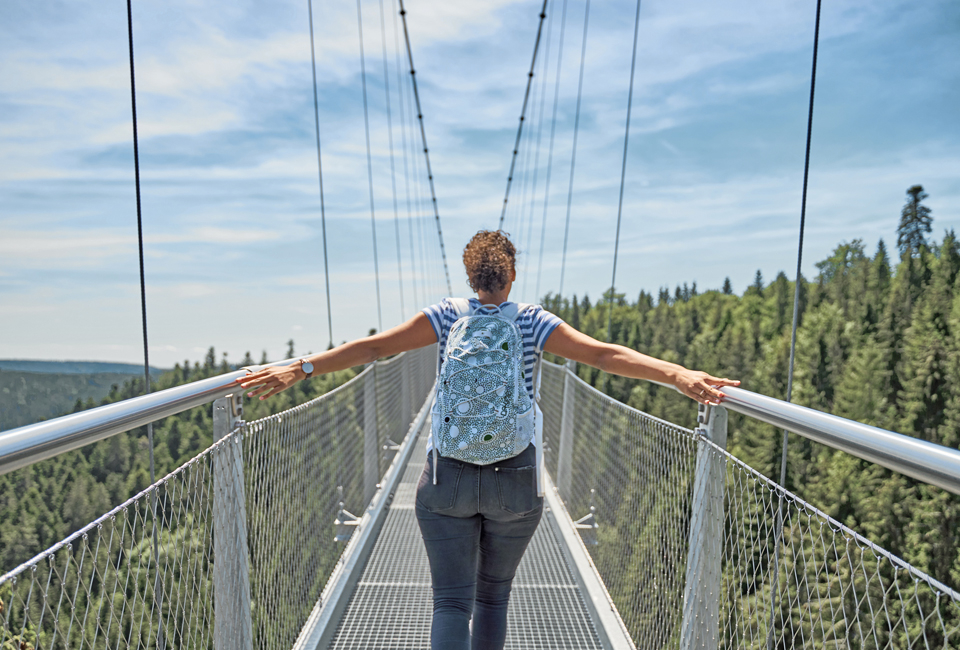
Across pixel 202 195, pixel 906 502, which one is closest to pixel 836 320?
pixel 906 502

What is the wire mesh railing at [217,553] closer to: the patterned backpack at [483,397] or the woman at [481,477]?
the woman at [481,477]

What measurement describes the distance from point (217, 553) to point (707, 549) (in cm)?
109

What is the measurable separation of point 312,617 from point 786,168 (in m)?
103

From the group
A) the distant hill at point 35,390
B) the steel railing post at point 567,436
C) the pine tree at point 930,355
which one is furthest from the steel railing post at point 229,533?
the pine tree at point 930,355

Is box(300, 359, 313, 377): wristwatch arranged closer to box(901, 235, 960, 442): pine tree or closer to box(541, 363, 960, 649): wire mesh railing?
box(541, 363, 960, 649): wire mesh railing

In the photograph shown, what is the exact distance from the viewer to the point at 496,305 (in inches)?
60.7

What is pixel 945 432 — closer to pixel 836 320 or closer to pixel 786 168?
pixel 836 320

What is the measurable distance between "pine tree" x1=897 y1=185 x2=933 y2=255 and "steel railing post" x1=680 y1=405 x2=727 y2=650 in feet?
193

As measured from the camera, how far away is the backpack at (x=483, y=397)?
1373 millimetres

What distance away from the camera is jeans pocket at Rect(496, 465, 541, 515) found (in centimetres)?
140

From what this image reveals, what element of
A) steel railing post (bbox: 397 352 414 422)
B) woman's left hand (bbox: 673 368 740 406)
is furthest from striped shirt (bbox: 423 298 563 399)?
steel railing post (bbox: 397 352 414 422)

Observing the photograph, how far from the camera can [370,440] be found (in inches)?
153

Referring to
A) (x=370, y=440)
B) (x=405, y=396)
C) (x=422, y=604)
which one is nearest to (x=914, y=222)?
(x=405, y=396)

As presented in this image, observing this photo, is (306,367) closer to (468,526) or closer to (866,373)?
(468,526)
